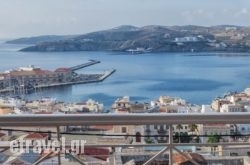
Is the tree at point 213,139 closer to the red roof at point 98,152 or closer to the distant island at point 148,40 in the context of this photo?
the red roof at point 98,152

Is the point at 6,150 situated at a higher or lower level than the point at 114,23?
lower

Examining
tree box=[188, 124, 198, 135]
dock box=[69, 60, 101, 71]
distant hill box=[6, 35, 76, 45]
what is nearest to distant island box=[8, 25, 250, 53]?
distant hill box=[6, 35, 76, 45]

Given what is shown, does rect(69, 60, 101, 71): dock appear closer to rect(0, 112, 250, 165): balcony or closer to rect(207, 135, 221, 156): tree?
rect(0, 112, 250, 165): balcony

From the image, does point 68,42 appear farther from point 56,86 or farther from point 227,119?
point 227,119

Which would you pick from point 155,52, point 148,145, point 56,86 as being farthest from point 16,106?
point 155,52

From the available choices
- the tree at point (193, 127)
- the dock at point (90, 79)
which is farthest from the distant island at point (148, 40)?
the tree at point (193, 127)

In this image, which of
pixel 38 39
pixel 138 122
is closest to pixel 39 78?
pixel 38 39
